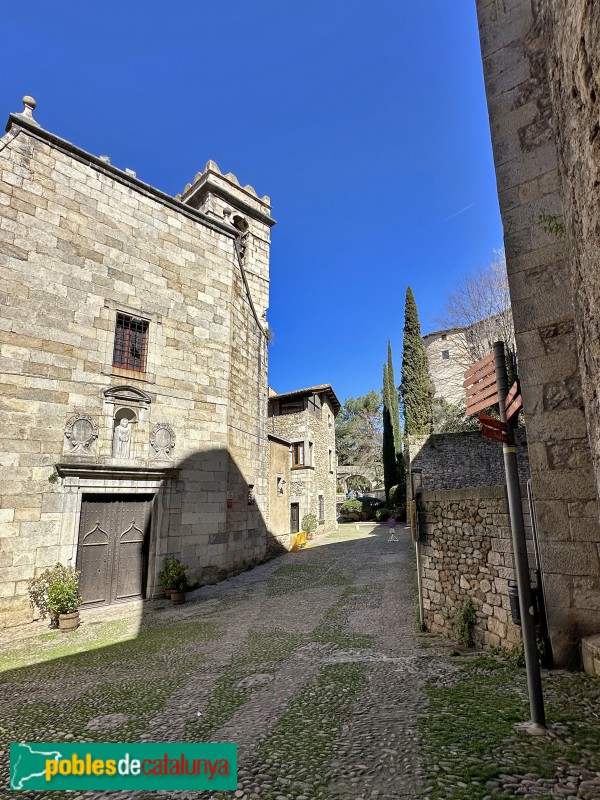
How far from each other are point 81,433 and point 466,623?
7.79m

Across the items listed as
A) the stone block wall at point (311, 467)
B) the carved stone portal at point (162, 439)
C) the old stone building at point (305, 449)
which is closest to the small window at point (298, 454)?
the old stone building at point (305, 449)

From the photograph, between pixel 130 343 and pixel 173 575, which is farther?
pixel 130 343

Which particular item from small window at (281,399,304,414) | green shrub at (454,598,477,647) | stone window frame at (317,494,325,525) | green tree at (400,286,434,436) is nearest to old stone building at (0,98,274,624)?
green shrub at (454,598,477,647)

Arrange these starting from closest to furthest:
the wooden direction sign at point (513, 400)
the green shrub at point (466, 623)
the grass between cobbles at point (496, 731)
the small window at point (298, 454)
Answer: the grass between cobbles at point (496, 731) < the wooden direction sign at point (513, 400) < the green shrub at point (466, 623) < the small window at point (298, 454)

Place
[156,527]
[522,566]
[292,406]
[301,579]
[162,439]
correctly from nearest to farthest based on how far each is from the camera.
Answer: [522,566] < [156,527] < [162,439] < [301,579] < [292,406]

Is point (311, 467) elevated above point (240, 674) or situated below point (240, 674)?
above

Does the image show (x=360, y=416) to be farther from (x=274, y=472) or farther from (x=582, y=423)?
(x=582, y=423)

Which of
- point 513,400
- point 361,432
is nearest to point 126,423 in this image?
point 513,400

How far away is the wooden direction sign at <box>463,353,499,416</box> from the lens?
138 inches

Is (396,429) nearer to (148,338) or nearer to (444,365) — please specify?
(444,365)

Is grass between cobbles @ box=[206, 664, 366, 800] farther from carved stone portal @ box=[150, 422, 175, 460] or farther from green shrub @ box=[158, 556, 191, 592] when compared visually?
carved stone portal @ box=[150, 422, 175, 460]

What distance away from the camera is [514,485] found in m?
3.21

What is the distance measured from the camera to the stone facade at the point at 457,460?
50.0ft

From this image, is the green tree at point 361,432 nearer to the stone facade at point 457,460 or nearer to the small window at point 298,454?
the small window at point 298,454
